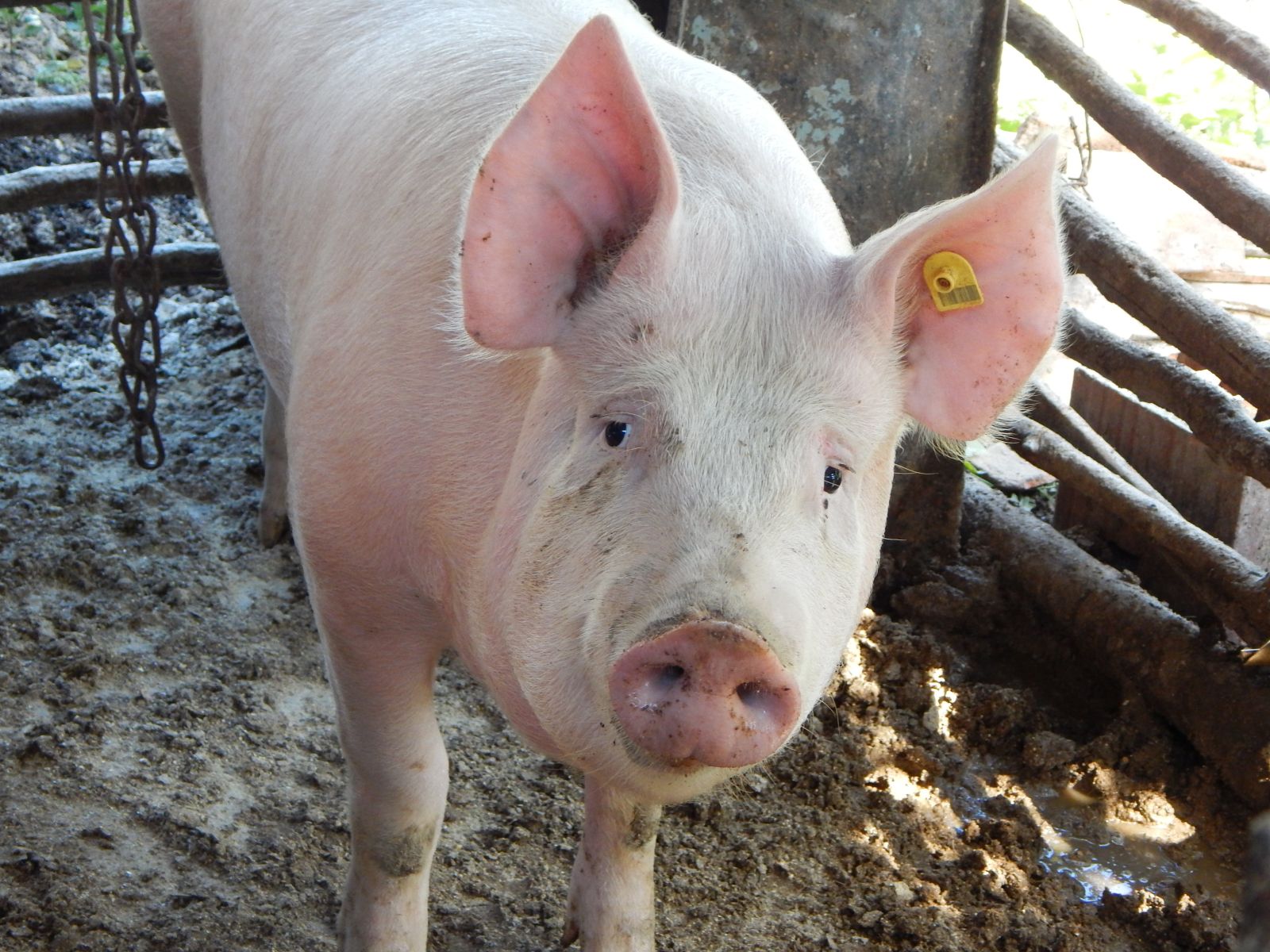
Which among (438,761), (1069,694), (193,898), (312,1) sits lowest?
(1069,694)

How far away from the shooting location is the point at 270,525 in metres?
4.38

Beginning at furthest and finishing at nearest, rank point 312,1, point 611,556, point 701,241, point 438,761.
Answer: point 312,1 → point 438,761 → point 701,241 → point 611,556

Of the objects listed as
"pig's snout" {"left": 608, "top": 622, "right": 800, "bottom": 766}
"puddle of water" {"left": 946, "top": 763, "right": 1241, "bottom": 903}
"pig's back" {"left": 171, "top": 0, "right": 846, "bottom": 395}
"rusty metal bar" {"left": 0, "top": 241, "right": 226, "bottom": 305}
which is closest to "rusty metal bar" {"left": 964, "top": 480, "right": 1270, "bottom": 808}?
"puddle of water" {"left": 946, "top": 763, "right": 1241, "bottom": 903}

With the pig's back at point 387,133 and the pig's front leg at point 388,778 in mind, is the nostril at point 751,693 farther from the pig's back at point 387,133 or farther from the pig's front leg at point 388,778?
the pig's front leg at point 388,778

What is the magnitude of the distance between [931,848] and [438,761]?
132 cm

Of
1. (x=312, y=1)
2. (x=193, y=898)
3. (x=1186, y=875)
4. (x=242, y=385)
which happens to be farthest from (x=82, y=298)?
(x=1186, y=875)

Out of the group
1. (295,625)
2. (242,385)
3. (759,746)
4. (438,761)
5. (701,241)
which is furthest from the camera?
(242,385)

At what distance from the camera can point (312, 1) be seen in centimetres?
331

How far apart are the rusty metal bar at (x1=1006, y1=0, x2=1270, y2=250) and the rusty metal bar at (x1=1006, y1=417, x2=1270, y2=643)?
783 millimetres

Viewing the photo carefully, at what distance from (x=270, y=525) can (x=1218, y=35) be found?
10.4 ft

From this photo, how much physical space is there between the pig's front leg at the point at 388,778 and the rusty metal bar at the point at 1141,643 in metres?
2.03

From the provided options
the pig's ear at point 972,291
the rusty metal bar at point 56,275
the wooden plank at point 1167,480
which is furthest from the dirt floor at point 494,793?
the pig's ear at point 972,291

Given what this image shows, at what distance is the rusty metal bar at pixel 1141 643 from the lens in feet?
11.4

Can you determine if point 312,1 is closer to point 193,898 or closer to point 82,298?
point 193,898
